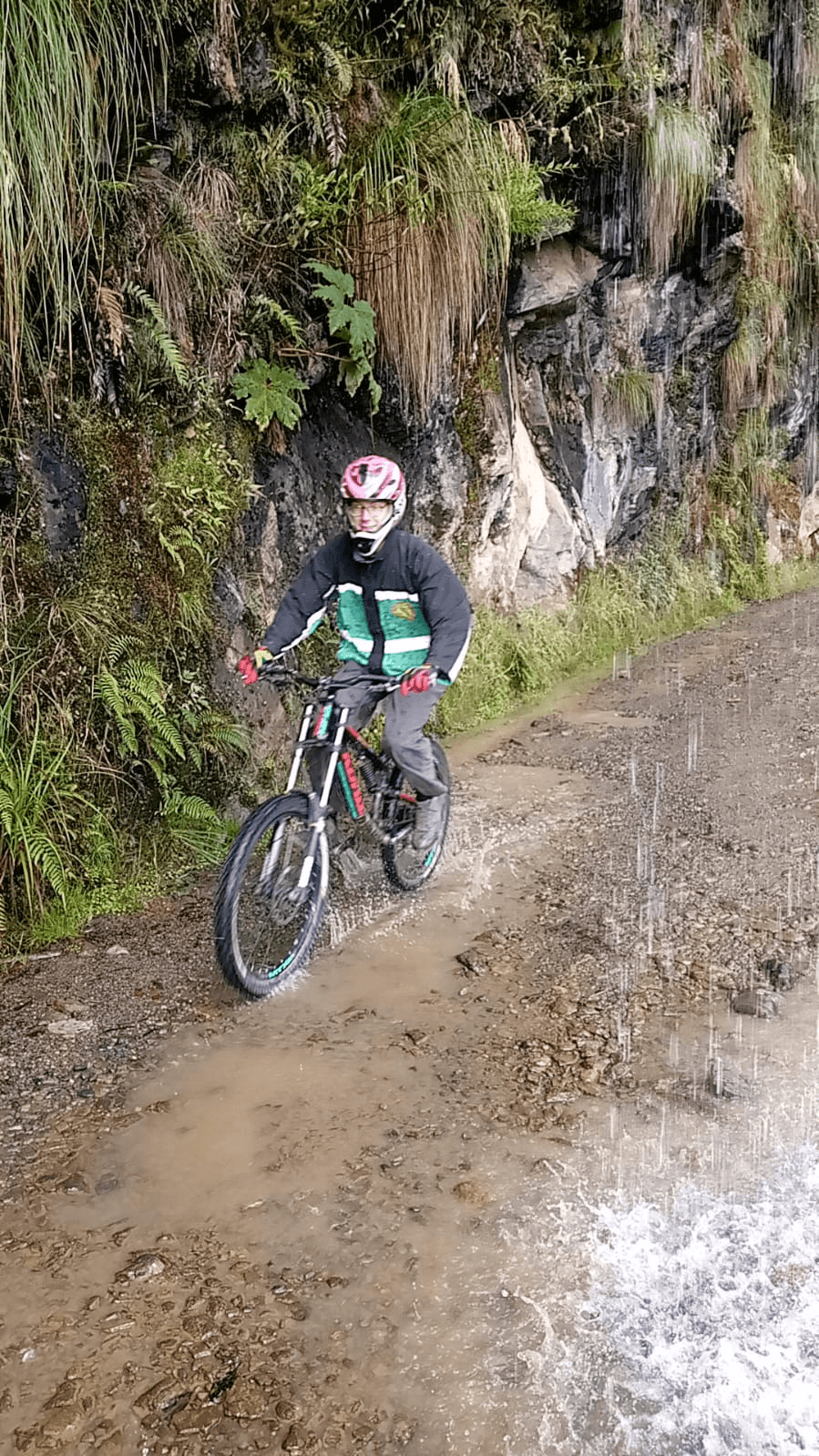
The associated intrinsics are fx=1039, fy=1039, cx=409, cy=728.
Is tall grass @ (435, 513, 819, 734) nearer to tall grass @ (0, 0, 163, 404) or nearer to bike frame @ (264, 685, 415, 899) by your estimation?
bike frame @ (264, 685, 415, 899)

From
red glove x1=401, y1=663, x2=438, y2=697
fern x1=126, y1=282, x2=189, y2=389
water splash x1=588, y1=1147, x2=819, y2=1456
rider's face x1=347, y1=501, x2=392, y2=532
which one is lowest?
water splash x1=588, y1=1147, x2=819, y2=1456

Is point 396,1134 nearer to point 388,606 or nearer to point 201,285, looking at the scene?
point 388,606

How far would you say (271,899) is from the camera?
4.63 meters

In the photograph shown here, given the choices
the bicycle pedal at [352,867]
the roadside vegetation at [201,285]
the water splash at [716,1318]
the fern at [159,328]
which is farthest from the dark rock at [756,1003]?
the fern at [159,328]

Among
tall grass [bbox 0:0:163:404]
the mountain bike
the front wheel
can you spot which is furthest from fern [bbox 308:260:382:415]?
the front wheel

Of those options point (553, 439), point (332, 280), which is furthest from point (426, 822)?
point (553, 439)

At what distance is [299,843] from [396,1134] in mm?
1520

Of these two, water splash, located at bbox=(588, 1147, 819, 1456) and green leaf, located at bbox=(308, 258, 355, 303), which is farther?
green leaf, located at bbox=(308, 258, 355, 303)

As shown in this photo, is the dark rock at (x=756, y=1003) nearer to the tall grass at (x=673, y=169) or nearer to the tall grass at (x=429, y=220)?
the tall grass at (x=429, y=220)

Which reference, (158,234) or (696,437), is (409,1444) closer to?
(158,234)

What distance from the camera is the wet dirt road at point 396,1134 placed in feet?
8.70

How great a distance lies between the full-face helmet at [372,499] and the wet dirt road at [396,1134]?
197 centimetres

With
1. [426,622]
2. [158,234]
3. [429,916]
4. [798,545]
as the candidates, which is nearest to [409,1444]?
[429,916]

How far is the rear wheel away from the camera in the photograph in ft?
18.4
